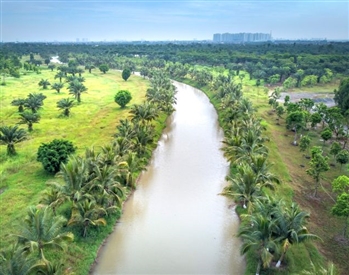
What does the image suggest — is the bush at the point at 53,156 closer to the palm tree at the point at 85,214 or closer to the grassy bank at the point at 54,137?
the grassy bank at the point at 54,137

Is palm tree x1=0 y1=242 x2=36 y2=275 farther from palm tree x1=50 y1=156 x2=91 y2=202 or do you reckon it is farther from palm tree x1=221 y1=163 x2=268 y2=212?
palm tree x1=221 y1=163 x2=268 y2=212

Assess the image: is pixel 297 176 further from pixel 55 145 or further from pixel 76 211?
pixel 55 145

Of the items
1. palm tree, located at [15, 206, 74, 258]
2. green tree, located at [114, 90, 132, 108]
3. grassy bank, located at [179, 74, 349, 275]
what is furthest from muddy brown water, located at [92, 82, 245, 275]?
green tree, located at [114, 90, 132, 108]

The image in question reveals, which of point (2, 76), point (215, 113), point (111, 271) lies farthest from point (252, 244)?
point (2, 76)

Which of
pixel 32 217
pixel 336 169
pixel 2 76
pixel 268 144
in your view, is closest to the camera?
pixel 32 217

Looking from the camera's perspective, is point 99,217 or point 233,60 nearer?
point 99,217

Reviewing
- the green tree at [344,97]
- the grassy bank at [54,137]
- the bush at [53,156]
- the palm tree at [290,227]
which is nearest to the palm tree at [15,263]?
the grassy bank at [54,137]
